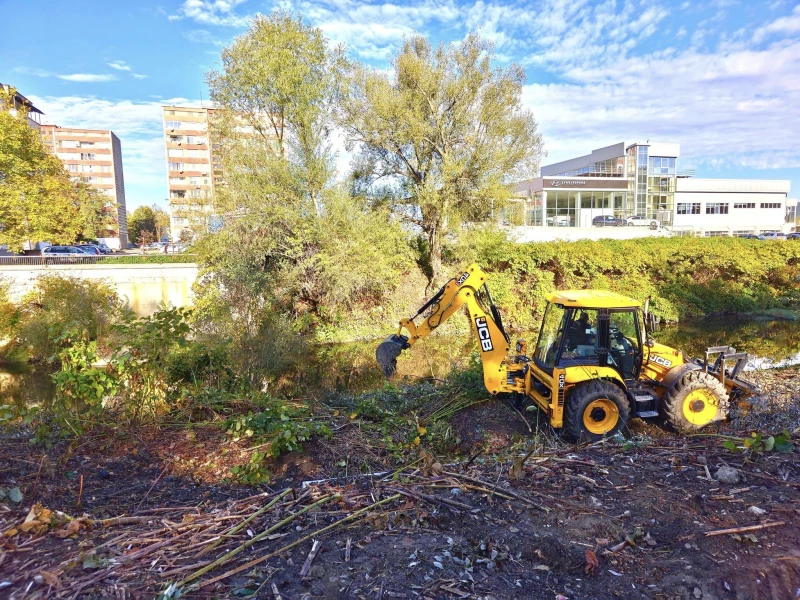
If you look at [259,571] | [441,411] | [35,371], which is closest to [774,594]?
[259,571]

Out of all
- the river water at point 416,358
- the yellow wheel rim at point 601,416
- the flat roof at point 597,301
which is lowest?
the river water at point 416,358

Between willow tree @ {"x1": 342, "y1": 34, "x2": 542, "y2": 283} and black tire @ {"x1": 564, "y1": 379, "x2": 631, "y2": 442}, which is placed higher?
willow tree @ {"x1": 342, "y1": 34, "x2": 542, "y2": 283}

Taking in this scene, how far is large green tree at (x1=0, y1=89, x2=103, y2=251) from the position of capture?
20.2 m

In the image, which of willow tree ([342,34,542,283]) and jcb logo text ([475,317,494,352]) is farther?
willow tree ([342,34,542,283])

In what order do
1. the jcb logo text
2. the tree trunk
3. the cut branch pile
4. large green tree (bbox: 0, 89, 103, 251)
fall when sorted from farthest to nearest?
the tree trunk → large green tree (bbox: 0, 89, 103, 251) → the jcb logo text → the cut branch pile

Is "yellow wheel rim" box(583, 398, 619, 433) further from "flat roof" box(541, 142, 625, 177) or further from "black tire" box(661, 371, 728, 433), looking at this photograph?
"flat roof" box(541, 142, 625, 177)

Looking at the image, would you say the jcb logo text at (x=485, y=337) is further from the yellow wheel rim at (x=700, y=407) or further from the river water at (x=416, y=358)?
the river water at (x=416, y=358)

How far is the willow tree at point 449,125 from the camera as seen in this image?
64.3 feet

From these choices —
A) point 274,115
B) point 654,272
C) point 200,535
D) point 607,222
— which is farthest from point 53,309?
point 607,222

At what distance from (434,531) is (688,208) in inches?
2134

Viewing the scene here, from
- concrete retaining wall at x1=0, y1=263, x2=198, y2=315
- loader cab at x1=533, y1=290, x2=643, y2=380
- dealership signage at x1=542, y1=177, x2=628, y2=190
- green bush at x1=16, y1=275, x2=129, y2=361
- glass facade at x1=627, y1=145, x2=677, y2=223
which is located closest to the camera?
loader cab at x1=533, y1=290, x2=643, y2=380

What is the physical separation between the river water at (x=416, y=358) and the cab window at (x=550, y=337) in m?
3.22

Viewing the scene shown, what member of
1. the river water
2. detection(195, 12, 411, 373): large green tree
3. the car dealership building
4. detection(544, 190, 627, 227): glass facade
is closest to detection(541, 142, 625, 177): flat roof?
the car dealership building

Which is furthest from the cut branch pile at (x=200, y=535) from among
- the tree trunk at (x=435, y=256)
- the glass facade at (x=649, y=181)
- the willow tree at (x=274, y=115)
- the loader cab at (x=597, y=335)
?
the glass facade at (x=649, y=181)
